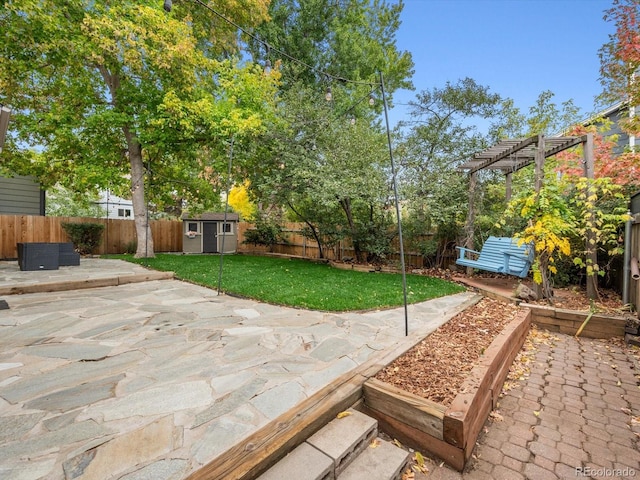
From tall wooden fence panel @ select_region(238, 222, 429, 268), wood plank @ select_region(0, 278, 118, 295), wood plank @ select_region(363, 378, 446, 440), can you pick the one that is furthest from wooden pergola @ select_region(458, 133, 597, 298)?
wood plank @ select_region(0, 278, 118, 295)

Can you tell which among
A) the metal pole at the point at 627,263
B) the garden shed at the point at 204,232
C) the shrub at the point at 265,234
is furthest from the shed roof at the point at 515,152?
the garden shed at the point at 204,232

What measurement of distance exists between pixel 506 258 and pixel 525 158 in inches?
85.3

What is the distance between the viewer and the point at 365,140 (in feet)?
23.2

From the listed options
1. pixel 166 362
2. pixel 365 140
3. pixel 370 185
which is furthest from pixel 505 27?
pixel 166 362

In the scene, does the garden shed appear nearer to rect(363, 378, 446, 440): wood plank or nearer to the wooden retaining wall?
the wooden retaining wall

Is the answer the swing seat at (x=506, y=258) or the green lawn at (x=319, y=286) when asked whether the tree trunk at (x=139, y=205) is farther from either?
the swing seat at (x=506, y=258)

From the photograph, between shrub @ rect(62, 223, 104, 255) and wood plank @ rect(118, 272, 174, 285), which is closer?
wood plank @ rect(118, 272, 174, 285)

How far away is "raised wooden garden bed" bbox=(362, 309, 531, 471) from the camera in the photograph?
1.64m

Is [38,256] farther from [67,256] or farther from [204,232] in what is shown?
[204,232]

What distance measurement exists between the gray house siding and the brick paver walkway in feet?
42.9

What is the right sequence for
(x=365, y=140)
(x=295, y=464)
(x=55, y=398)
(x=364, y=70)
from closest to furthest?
(x=295, y=464), (x=55, y=398), (x=365, y=140), (x=364, y=70)

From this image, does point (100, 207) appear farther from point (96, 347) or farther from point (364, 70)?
point (96, 347)

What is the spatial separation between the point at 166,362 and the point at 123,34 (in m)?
7.57

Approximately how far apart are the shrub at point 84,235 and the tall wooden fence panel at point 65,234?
10.6 inches
